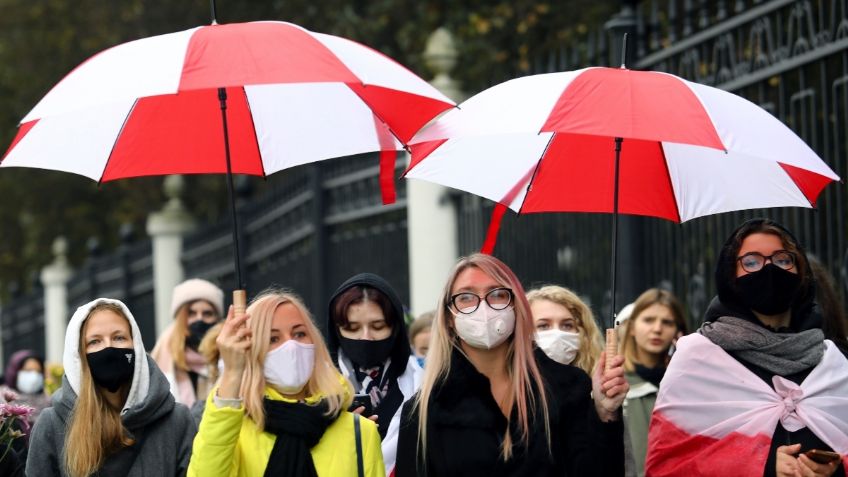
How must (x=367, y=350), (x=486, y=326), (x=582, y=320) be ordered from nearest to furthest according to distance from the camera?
1. (x=486, y=326)
2. (x=367, y=350)
3. (x=582, y=320)

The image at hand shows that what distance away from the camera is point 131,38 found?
18.4 meters

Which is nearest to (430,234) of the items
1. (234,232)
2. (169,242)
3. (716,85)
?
(716,85)

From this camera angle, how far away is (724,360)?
18.1ft

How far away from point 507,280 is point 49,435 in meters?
1.69

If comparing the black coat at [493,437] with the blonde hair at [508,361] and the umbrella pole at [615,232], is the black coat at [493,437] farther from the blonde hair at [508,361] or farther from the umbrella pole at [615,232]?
the umbrella pole at [615,232]

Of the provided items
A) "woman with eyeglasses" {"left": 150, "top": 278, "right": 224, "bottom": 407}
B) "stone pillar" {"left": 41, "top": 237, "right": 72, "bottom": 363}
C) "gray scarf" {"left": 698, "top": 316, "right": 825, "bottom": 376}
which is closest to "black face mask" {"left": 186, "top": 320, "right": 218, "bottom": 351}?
"woman with eyeglasses" {"left": 150, "top": 278, "right": 224, "bottom": 407}

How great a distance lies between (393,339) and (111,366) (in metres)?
1.07

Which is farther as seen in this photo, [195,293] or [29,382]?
[29,382]

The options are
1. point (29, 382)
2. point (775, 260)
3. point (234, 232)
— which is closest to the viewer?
point (775, 260)

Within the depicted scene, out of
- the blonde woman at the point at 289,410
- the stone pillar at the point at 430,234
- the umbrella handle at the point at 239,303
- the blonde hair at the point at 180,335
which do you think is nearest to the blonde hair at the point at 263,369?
the blonde woman at the point at 289,410

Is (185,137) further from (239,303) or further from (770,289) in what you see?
(770,289)

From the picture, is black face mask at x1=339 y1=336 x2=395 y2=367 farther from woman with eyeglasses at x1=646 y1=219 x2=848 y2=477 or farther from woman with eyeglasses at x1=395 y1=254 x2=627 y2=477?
woman with eyeglasses at x1=646 y1=219 x2=848 y2=477

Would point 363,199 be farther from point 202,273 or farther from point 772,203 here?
point 772,203

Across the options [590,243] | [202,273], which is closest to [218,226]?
[202,273]
